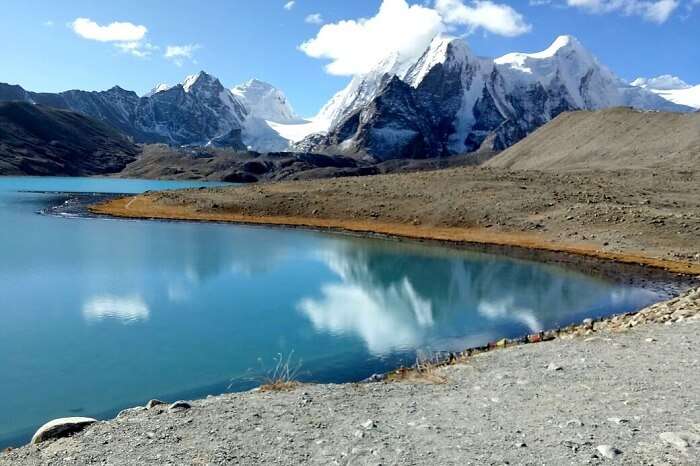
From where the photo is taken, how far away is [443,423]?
10.8m

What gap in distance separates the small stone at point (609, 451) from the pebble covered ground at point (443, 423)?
16mm

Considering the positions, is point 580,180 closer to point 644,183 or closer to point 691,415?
point 644,183

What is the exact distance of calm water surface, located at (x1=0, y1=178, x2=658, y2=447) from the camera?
18.0m

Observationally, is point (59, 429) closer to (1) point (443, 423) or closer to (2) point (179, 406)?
(2) point (179, 406)

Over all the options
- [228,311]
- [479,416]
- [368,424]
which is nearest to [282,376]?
[368,424]

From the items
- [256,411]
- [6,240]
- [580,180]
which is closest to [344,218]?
[580,180]

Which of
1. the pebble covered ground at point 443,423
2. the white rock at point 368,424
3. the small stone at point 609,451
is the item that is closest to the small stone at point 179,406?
the pebble covered ground at point 443,423

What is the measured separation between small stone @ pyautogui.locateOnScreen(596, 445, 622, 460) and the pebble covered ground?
0.05 feet

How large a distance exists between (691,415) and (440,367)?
7.01 metres

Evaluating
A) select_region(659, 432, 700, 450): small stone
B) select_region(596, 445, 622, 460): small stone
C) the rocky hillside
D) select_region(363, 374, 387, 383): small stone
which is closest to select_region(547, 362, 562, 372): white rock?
select_region(659, 432, 700, 450): small stone

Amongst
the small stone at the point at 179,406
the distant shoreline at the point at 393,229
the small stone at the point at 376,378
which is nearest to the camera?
the small stone at the point at 179,406

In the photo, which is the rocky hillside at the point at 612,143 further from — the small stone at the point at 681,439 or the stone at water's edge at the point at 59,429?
the stone at water's edge at the point at 59,429

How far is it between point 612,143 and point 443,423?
100012mm

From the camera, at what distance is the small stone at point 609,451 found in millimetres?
8867
